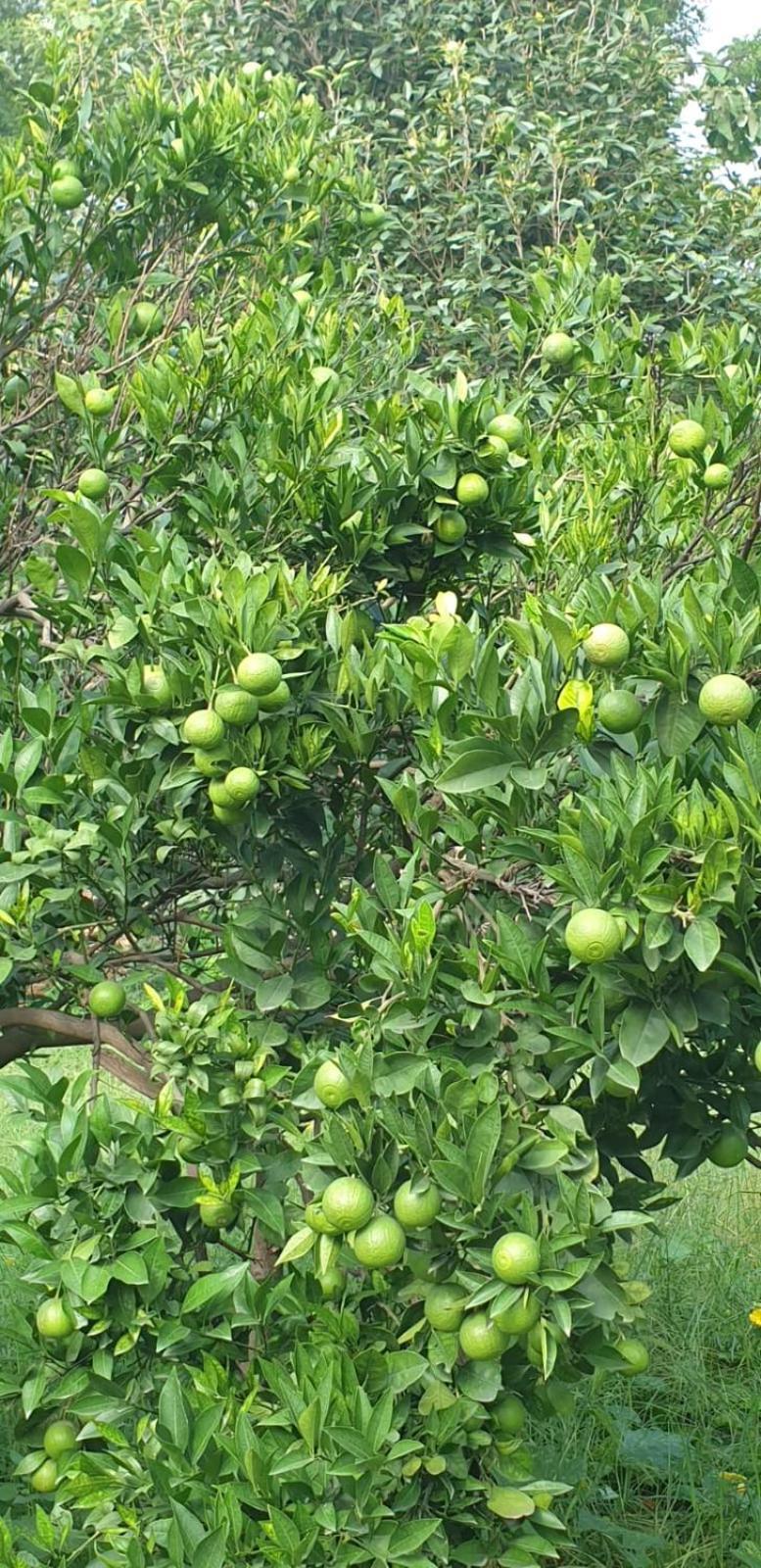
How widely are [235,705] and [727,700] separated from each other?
2.06 ft

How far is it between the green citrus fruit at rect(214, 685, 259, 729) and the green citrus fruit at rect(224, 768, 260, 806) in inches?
2.6

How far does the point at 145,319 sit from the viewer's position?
9.94 feet

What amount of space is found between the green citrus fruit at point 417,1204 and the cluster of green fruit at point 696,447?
1196 mm

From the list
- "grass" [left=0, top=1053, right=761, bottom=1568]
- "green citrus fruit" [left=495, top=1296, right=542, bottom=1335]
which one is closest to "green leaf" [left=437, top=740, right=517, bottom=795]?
"green citrus fruit" [left=495, top=1296, right=542, bottom=1335]

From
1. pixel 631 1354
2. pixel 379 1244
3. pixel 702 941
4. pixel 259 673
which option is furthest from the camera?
pixel 259 673

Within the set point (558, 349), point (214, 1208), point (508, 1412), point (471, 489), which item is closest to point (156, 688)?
point (471, 489)

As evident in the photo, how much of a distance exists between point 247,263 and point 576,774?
2.15 metres

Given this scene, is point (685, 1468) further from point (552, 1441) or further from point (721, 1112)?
point (721, 1112)

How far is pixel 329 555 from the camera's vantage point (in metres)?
2.27

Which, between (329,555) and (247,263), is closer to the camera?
(329,555)

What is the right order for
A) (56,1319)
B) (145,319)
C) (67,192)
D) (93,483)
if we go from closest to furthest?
(56,1319), (93,483), (67,192), (145,319)

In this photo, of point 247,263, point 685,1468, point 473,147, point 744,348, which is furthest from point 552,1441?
point 473,147

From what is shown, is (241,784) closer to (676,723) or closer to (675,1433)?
(676,723)

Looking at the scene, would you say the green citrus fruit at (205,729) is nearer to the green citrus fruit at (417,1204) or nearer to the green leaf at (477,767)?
the green leaf at (477,767)
